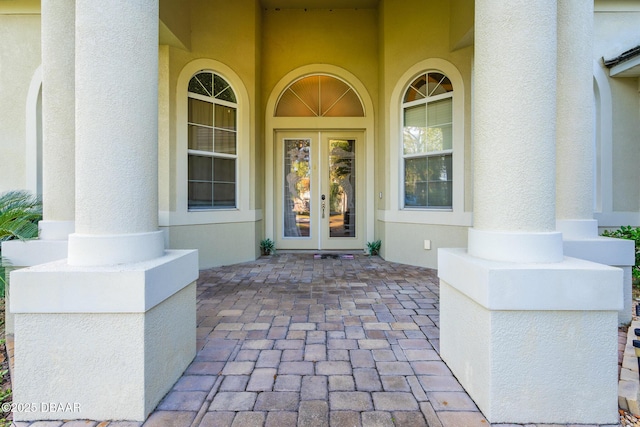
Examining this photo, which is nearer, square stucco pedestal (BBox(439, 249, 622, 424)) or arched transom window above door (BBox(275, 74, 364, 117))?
square stucco pedestal (BBox(439, 249, 622, 424))

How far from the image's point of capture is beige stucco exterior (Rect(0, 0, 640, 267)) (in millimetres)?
4883

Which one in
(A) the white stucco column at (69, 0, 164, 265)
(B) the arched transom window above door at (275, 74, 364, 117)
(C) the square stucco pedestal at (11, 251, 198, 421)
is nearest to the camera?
(C) the square stucco pedestal at (11, 251, 198, 421)

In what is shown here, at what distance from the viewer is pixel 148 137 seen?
1.98 metres

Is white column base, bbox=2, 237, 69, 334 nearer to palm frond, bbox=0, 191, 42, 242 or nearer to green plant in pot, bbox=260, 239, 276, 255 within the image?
palm frond, bbox=0, 191, 42, 242

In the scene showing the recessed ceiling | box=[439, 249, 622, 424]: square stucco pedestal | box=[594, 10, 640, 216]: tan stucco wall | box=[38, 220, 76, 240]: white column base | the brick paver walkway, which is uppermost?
the recessed ceiling

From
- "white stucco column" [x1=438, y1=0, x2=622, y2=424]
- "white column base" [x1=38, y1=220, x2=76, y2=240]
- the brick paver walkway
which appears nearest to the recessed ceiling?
"white stucco column" [x1=438, y1=0, x2=622, y2=424]

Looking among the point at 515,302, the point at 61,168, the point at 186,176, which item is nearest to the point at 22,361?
the point at 61,168

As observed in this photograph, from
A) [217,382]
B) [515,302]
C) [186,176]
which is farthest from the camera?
[186,176]

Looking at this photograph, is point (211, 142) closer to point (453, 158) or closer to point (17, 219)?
point (17, 219)

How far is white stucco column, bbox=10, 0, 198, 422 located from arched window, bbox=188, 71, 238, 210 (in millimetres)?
3243

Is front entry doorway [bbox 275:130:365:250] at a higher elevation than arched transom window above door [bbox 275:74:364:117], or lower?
lower

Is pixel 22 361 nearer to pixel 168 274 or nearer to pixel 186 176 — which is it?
pixel 168 274

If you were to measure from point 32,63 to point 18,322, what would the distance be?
5.18m

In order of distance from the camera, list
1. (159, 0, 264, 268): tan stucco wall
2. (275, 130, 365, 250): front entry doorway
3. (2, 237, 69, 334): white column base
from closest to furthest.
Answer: (2, 237, 69, 334): white column base, (159, 0, 264, 268): tan stucco wall, (275, 130, 365, 250): front entry doorway
